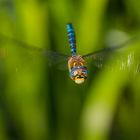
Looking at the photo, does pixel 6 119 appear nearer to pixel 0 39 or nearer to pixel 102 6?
pixel 102 6

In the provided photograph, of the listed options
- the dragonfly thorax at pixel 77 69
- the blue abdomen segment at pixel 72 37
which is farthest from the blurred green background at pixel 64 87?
the dragonfly thorax at pixel 77 69

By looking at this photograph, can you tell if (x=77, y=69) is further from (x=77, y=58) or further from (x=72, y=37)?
(x=72, y=37)

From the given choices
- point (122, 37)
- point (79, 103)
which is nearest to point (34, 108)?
point (79, 103)

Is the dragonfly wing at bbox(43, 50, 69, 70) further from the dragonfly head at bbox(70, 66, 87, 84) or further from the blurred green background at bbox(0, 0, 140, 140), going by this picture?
the blurred green background at bbox(0, 0, 140, 140)

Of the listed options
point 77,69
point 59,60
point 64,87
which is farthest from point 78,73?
point 64,87

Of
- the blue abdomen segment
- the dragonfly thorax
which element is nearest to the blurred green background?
the blue abdomen segment

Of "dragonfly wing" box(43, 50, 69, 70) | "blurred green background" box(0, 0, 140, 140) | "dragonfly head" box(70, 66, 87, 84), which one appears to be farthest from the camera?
"blurred green background" box(0, 0, 140, 140)
